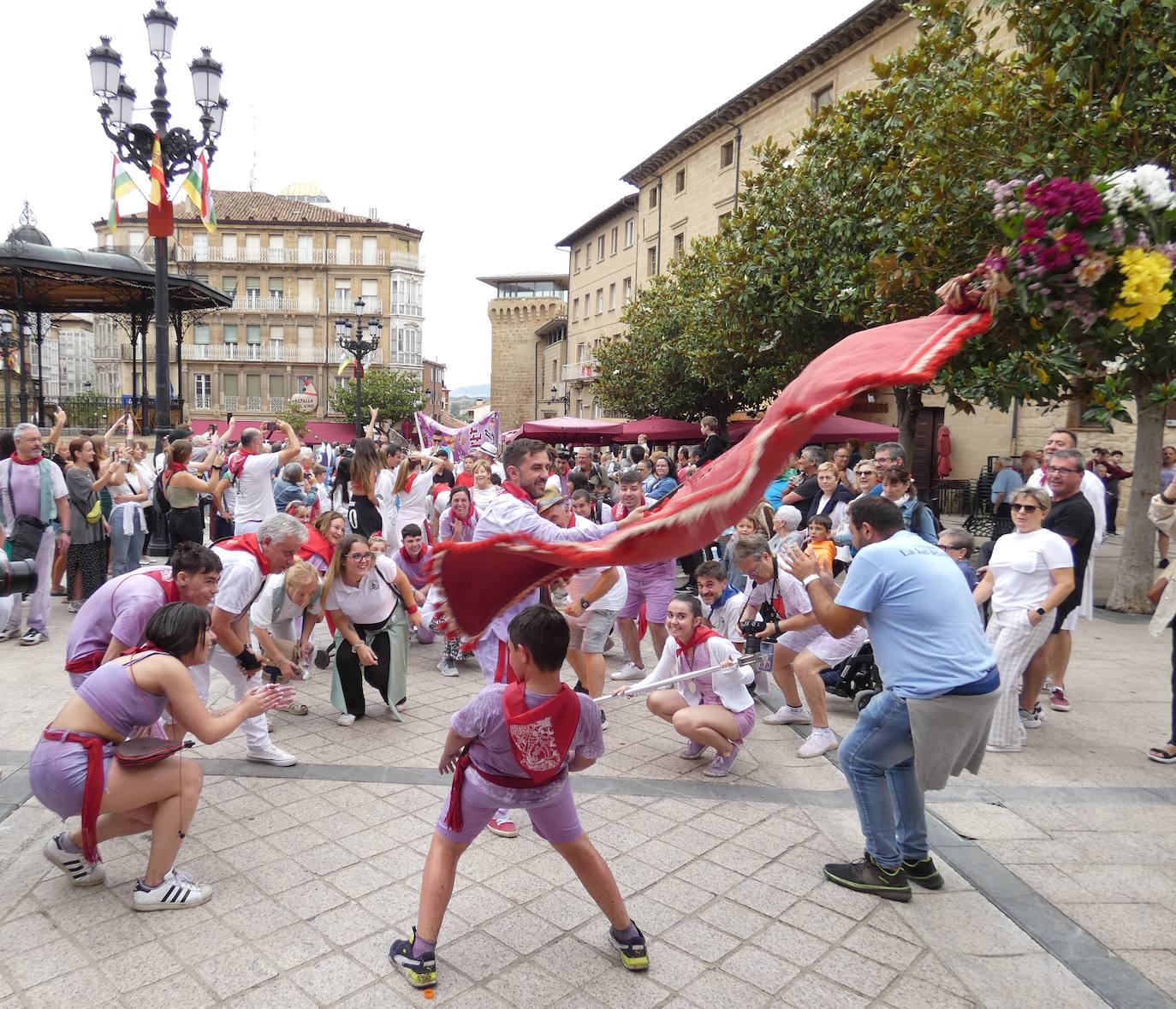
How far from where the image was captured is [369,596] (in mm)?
5867

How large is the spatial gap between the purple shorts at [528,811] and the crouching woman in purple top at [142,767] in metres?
0.94

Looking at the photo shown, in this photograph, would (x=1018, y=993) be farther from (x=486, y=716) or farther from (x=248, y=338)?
(x=248, y=338)

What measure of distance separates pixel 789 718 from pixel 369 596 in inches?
122

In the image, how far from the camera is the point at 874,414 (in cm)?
2433

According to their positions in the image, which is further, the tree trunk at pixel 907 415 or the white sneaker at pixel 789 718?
the tree trunk at pixel 907 415

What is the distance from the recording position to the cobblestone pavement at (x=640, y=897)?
307 cm

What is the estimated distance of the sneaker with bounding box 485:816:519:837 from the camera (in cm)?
428

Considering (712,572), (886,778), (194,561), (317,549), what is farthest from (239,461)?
(886,778)

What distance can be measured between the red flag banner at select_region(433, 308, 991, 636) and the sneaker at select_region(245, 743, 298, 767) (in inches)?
109

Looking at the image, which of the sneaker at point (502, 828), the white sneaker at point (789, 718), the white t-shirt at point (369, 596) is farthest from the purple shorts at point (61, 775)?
the white sneaker at point (789, 718)

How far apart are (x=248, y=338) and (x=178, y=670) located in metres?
58.5

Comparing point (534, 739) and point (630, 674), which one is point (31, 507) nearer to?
point (630, 674)

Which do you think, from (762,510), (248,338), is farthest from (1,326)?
(248,338)

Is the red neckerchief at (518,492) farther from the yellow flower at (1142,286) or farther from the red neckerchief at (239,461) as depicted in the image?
the red neckerchief at (239,461)
